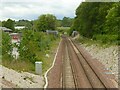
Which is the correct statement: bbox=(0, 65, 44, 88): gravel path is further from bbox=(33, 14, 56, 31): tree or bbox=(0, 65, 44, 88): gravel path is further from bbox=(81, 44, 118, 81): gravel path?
bbox=(33, 14, 56, 31): tree

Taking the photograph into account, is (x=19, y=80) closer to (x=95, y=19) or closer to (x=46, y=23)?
(x=95, y=19)

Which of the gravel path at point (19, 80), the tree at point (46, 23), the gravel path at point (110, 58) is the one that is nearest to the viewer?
the gravel path at point (19, 80)

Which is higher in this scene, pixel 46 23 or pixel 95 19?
pixel 95 19

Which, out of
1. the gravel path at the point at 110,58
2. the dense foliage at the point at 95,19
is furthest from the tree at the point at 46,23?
the gravel path at the point at 110,58

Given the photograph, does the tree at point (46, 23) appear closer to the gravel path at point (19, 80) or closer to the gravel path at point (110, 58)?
the gravel path at point (110, 58)

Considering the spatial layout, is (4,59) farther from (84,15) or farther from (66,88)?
(84,15)

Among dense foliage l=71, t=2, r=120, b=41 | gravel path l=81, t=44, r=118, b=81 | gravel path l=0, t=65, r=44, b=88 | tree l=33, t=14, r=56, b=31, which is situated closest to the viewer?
gravel path l=0, t=65, r=44, b=88

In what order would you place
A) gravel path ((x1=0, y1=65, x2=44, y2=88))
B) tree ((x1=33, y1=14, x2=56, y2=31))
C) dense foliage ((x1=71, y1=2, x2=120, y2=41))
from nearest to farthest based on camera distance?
1. gravel path ((x1=0, y1=65, x2=44, y2=88))
2. dense foliage ((x1=71, y1=2, x2=120, y2=41))
3. tree ((x1=33, y1=14, x2=56, y2=31))

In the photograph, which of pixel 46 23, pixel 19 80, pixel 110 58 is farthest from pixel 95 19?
pixel 46 23

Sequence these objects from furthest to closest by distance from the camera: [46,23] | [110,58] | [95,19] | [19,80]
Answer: [46,23]
[95,19]
[110,58]
[19,80]

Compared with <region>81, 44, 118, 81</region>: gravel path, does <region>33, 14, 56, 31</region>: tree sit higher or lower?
higher

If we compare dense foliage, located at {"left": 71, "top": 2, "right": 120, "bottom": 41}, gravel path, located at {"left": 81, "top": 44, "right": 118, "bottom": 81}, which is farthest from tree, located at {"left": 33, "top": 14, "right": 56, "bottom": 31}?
gravel path, located at {"left": 81, "top": 44, "right": 118, "bottom": 81}

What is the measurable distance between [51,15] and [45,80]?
120 meters

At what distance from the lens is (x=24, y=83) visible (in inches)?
731
